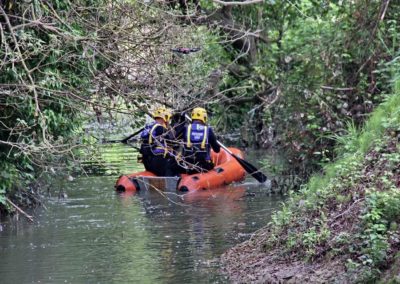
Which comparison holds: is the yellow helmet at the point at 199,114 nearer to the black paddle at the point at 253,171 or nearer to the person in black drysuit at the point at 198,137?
the person in black drysuit at the point at 198,137

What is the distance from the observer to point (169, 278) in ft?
27.2

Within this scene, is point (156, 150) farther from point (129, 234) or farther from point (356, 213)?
point (356, 213)

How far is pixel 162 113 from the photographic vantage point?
1422cm

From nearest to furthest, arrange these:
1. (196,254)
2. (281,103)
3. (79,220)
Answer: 1. (196,254)
2. (79,220)
3. (281,103)

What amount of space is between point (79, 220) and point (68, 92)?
2314 millimetres

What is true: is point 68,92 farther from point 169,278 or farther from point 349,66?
point 349,66

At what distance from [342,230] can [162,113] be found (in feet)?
23.2

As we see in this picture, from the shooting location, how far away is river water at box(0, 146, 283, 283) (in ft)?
28.7

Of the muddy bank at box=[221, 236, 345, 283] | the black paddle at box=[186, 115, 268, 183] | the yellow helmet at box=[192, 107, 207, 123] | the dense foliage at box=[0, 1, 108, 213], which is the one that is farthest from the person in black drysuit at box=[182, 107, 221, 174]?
the muddy bank at box=[221, 236, 345, 283]

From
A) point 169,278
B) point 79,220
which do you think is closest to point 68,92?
point 79,220

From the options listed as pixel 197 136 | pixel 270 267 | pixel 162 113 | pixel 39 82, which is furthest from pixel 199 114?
pixel 270 267

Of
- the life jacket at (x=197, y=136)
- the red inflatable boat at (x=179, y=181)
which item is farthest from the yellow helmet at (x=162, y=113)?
the red inflatable boat at (x=179, y=181)

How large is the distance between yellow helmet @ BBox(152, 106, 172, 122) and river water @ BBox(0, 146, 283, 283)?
54.5 inches

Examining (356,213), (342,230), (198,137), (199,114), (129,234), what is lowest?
(129,234)
